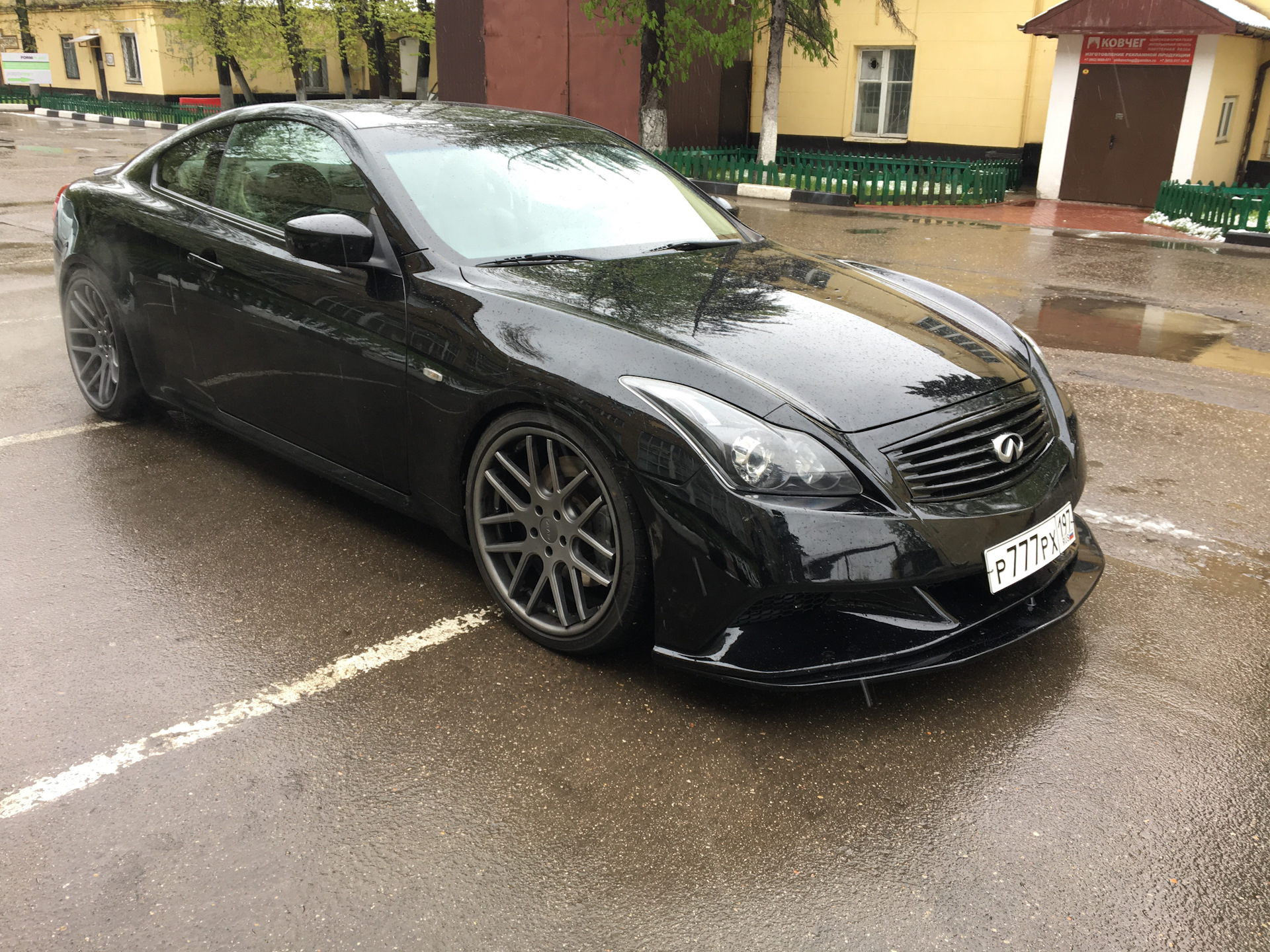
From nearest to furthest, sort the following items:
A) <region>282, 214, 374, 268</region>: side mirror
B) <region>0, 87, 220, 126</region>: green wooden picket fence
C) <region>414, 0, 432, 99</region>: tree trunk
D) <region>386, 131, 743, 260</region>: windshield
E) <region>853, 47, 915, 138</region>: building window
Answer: <region>282, 214, 374, 268</region>: side mirror < <region>386, 131, 743, 260</region>: windshield < <region>853, 47, 915, 138</region>: building window < <region>0, 87, 220, 126</region>: green wooden picket fence < <region>414, 0, 432, 99</region>: tree trunk

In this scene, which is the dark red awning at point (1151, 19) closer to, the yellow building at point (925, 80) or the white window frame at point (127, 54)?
the yellow building at point (925, 80)

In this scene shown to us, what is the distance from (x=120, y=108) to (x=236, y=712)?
125ft

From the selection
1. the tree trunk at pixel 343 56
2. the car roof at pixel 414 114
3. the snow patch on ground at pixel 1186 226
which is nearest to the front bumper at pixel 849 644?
the car roof at pixel 414 114

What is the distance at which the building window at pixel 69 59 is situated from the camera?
42.1 metres

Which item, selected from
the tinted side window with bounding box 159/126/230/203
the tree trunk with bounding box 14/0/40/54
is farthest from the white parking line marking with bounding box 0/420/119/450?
the tree trunk with bounding box 14/0/40/54

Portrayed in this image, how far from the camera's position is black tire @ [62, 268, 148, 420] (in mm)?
4824

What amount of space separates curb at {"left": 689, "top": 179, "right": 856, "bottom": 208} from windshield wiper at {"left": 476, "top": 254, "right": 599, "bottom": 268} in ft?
43.2

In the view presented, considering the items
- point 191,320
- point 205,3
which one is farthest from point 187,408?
point 205,3

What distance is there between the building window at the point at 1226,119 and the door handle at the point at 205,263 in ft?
59.8

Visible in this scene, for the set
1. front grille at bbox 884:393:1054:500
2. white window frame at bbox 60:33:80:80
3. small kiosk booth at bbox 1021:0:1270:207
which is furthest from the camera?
white window frame at bbox 60:33:80:80

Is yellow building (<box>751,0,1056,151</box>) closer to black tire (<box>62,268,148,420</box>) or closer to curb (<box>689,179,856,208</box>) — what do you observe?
curb (<box>689,179,856,208</box>)

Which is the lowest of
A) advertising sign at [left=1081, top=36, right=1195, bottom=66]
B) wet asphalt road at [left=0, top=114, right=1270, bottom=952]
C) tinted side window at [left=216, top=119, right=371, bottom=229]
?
wet asphalt road at [left=0, top=114, right=1270, bottom=952]

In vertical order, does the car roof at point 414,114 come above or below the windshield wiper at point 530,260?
above

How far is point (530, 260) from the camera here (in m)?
3.54
